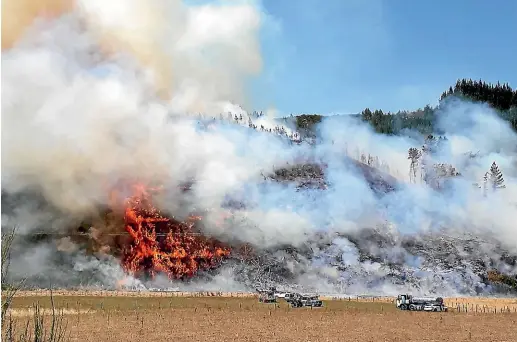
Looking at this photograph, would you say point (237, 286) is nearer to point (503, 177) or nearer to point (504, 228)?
point (504, 228)

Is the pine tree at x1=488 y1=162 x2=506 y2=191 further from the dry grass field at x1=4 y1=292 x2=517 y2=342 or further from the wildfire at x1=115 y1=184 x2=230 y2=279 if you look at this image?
the dry grass field at x1=4 y1=292 x2=517 y2=342

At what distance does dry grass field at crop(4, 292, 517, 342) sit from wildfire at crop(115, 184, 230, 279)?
17471 millimetres

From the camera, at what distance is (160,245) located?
7181cm

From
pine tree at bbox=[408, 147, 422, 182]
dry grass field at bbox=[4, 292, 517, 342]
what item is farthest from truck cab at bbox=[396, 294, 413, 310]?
pine tree at bbox=[408, 147, 422, 182]

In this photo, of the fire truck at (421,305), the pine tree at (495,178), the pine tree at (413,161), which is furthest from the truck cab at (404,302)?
the pine tree at (413,161)

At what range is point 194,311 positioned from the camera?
4144cm

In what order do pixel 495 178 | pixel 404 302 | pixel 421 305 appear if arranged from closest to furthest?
pixel 421 305 → pixel 404 302 → pixel 495 178

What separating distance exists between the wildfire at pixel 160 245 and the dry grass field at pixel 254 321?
17471 millimetres

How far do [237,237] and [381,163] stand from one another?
80.0 m

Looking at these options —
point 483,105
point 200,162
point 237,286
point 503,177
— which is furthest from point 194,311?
point 483,105

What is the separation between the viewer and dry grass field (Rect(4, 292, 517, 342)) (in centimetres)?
3123

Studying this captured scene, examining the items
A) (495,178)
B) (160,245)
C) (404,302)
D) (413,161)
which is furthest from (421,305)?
(413,161)

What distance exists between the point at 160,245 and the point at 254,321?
37.1m

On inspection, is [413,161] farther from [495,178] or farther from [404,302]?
[404,302]
